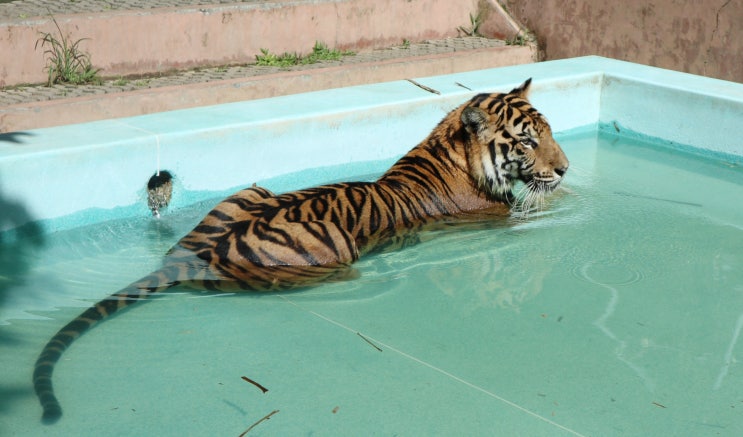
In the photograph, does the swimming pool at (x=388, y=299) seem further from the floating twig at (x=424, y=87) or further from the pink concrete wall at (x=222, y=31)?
the pink concrete wall at (x=222, y=31)

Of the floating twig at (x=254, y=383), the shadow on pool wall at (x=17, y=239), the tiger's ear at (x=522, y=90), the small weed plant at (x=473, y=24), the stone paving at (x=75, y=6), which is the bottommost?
the floating twig at (x=254, y=383)

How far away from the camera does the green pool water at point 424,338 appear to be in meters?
3.15

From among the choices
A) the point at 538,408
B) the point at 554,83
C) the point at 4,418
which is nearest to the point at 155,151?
the point at 4,418

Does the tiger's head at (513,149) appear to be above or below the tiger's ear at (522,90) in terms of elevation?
below

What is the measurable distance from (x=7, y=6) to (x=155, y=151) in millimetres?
3114

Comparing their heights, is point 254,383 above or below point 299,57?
below

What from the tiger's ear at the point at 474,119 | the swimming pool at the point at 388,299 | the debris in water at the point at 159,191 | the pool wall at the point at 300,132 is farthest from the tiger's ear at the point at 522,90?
the debris in water at the point at 159,191

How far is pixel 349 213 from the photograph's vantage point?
424 centimetres

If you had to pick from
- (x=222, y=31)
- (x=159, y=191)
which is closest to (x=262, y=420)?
(x=159, y=191)

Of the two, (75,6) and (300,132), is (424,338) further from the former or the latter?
(75,6)

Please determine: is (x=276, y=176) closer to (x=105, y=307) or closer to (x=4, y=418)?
(x=105, y=307)

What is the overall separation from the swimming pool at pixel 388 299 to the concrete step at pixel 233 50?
54.7 inches

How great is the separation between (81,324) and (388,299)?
1.22m

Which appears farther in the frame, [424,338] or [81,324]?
[424,338]
